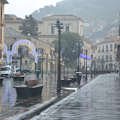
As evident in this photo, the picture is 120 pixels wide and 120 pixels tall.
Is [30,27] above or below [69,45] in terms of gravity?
above

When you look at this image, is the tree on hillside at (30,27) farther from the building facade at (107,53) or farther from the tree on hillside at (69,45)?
the building facade at (107,53)

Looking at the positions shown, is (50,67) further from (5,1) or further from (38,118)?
(38,118)

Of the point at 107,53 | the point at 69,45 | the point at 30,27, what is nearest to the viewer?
the point at 69,45

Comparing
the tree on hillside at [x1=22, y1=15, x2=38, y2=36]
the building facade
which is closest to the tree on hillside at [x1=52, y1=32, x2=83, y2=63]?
the tree on hillside at [x1=22, y1=15, x2=38, y2=36]

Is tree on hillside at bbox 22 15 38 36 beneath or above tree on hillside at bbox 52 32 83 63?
above

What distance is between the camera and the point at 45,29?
461 feet

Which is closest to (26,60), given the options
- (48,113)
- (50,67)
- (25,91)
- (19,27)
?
(50,67)

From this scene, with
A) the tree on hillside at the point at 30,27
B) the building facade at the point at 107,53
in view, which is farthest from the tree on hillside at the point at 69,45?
the building facade at the point at 107,53

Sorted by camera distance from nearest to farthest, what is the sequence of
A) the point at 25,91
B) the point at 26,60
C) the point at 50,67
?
the point at 25,91 < the point at 26,60 < the point at 50,67

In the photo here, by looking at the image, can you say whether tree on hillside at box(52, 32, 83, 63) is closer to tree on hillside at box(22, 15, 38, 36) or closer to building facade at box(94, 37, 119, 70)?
tree on hillside at box(22, 15, 38, 36)

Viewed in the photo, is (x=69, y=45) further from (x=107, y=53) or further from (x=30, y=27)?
(x=107, y=53)

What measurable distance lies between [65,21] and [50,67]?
3672 cm

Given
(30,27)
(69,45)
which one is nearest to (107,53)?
(30,27)

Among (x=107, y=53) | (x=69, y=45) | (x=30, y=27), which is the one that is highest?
(x=30, y=27)
